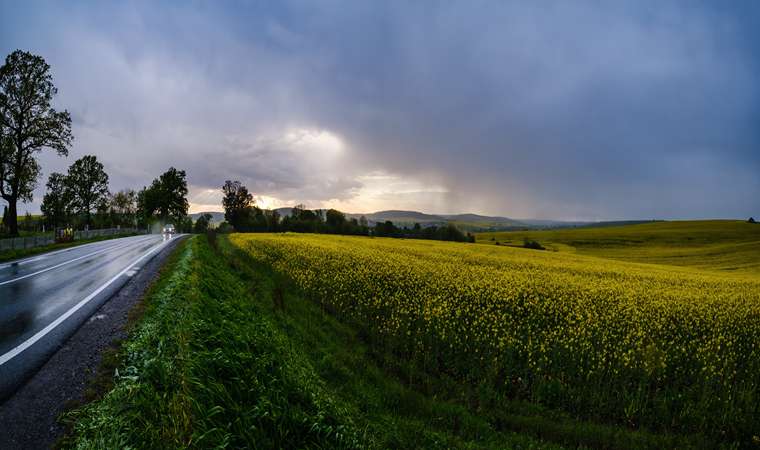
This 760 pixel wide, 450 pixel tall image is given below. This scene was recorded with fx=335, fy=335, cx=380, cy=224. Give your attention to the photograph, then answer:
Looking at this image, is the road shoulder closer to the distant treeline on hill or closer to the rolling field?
the rolling field

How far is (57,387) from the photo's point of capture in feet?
14.6

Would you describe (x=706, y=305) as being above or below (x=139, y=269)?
below

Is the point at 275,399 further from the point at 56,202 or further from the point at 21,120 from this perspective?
the point at 56,202

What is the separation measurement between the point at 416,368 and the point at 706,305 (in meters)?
15.2

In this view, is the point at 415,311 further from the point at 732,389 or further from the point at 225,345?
the point at 732,389

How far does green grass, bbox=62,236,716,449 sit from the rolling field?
70 centimetres

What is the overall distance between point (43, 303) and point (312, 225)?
262 feet

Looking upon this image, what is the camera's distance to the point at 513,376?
796 centimetres

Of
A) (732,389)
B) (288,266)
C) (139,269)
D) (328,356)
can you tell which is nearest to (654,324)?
(732,389)

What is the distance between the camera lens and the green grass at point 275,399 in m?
3.25

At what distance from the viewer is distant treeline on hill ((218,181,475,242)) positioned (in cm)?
8462

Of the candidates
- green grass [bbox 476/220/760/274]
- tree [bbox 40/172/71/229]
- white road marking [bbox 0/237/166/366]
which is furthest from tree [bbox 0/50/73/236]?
green grass [bbox 476/220/760/274]

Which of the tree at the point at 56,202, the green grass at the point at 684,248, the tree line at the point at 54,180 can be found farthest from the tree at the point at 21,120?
the green grass at the point at 684,248

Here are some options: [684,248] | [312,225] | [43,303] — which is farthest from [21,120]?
[684,248]
